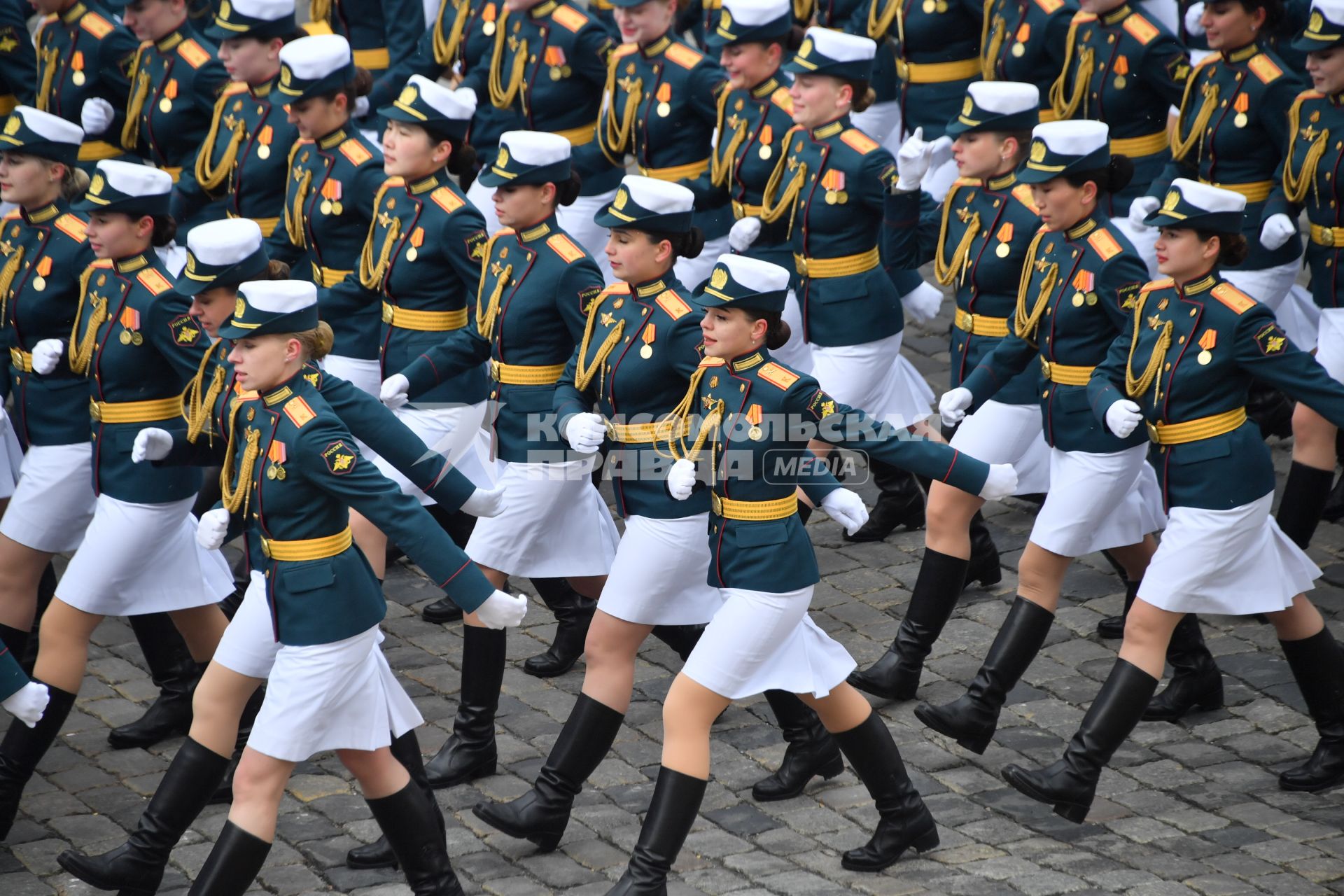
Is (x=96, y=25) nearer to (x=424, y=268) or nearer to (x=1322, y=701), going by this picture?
(x=424, y=268)

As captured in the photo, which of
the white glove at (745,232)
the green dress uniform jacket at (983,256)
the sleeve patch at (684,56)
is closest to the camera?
the green dress uniform jacket at (983,256)

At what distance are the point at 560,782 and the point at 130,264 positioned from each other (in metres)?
2.25

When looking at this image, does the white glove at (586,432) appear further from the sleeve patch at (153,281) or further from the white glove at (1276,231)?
the white glove at (1276,231)

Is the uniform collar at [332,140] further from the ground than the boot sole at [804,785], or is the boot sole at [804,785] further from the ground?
the uniform collar at [332,140]

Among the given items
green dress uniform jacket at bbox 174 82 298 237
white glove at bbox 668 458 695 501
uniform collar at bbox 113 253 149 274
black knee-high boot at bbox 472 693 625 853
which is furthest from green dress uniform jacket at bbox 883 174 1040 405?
uniform collar at bbox 113 253 149 274

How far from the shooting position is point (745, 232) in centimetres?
726

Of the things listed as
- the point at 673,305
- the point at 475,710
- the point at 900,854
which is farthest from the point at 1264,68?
the point at 475,710

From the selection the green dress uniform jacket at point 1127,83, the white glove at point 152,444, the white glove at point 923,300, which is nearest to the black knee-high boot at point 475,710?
the white glove at point 152,444

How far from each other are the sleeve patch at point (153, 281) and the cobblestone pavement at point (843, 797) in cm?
172

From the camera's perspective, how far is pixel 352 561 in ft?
16.9

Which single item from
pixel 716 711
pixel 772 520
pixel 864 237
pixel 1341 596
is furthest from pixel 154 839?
pixel 1341 596

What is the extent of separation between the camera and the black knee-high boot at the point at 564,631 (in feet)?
22.7

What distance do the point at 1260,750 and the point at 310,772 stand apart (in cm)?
331

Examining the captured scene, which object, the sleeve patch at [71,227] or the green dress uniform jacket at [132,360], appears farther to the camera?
the sleeve patch at [71,227]
